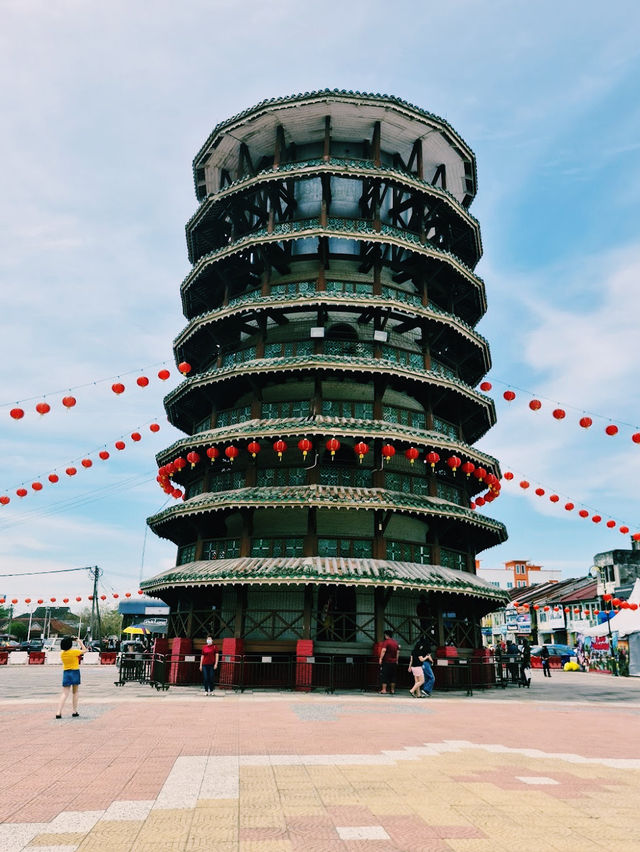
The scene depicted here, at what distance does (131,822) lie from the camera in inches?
258

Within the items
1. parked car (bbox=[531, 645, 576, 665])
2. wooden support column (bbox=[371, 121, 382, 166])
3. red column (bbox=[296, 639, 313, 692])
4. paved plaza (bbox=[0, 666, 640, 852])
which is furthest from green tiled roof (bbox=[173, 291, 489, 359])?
parked car (bbox=[531, 645, 576, 665])

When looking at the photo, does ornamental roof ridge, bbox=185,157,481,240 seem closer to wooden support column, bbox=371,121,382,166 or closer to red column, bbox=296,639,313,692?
wooden support column, bbox=371,121,382,166

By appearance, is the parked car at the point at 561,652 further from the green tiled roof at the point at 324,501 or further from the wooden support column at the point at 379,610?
the wooden support column at the point at 379,610

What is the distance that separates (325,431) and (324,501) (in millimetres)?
2704

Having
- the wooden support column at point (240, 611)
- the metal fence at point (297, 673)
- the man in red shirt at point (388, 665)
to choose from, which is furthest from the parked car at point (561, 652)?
→ the wooden support column at point (240, 611)

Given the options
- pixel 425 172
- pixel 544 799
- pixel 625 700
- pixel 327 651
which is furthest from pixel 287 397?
pixel 544 799

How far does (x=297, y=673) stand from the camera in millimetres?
23672

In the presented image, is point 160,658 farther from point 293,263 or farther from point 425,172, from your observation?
point 425,172

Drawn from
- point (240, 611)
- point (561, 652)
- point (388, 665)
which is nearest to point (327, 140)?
point (240, 611)

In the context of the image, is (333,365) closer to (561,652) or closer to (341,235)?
(341,235)

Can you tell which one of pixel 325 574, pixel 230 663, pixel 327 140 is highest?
pixel 327 140

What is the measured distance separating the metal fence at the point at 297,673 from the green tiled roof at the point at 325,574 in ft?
9.07

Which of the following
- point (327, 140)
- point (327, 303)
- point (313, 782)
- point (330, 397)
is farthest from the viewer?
point (327, 140)

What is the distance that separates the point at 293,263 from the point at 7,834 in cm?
2885
